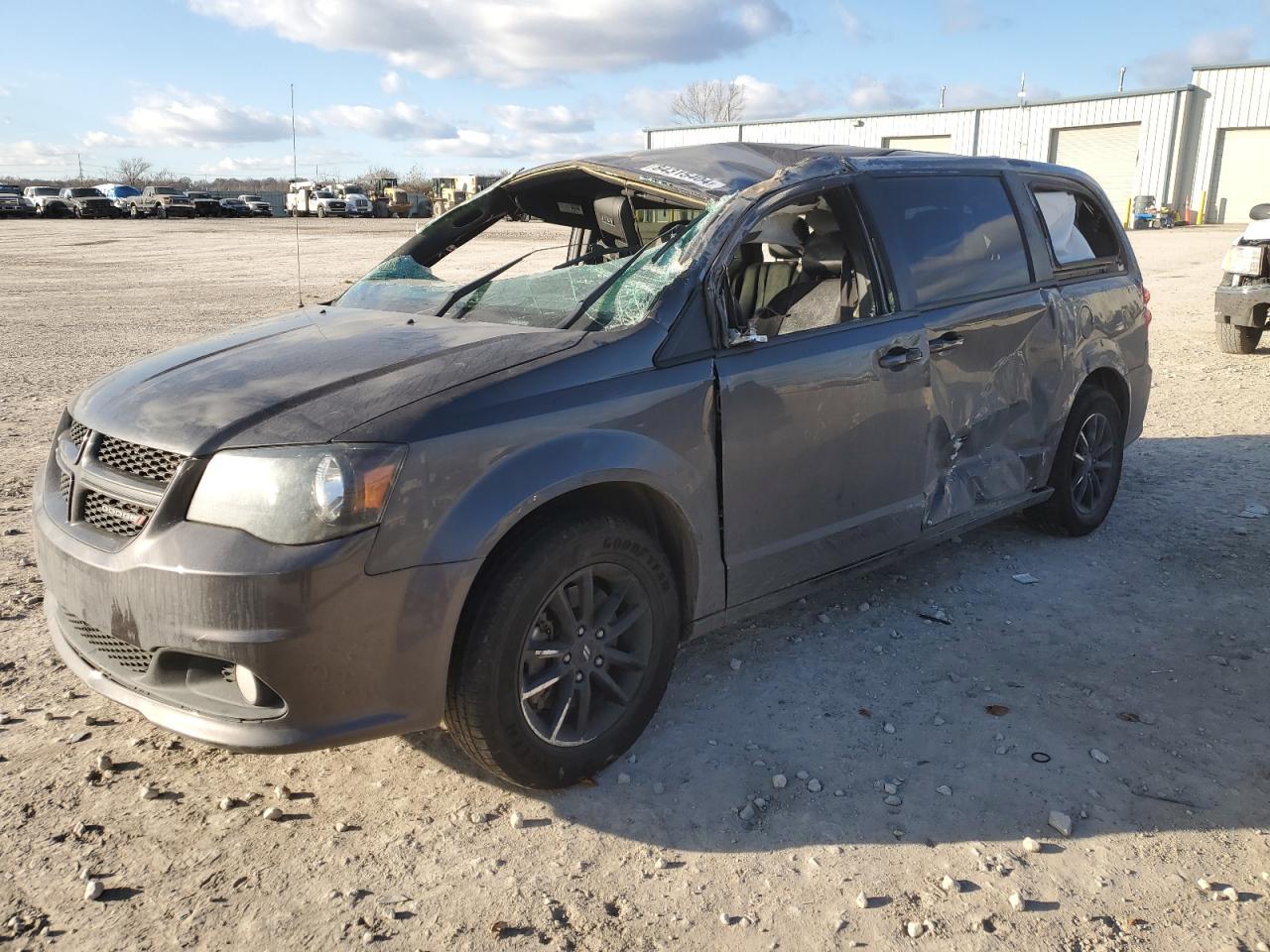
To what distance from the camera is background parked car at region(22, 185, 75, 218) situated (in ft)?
168

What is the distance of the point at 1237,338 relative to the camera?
1013 centimetres

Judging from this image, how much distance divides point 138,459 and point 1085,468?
14.2 feet

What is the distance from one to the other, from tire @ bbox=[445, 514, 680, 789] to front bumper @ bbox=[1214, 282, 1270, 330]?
887 cm

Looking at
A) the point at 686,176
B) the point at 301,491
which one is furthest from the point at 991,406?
the point at 301,491

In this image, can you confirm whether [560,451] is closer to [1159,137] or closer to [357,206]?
[1159,137]

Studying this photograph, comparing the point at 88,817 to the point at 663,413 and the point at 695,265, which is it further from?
the point at 695,265

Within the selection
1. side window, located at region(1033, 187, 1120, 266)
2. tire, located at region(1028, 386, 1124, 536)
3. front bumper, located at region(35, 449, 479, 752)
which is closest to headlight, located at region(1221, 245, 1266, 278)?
side window, located at region(1033, 187, 1120, 266)

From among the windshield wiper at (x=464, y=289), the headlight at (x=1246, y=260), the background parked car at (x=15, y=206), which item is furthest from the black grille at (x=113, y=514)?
the background parked car at (x=15, y=206)

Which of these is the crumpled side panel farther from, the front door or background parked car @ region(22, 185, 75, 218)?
background parked car @ region(22, 185, 75, 218)

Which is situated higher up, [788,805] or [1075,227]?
[1075,227]

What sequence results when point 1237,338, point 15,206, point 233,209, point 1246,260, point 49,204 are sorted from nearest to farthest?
point 1246,260
point 1237,338
point 15,206
point 49,204
point 233,209

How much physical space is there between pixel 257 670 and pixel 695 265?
5.94 ft

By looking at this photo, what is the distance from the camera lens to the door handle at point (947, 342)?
3.93m

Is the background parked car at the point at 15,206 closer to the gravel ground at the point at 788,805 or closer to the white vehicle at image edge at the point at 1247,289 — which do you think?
the gravel ground at the point at 788,805
